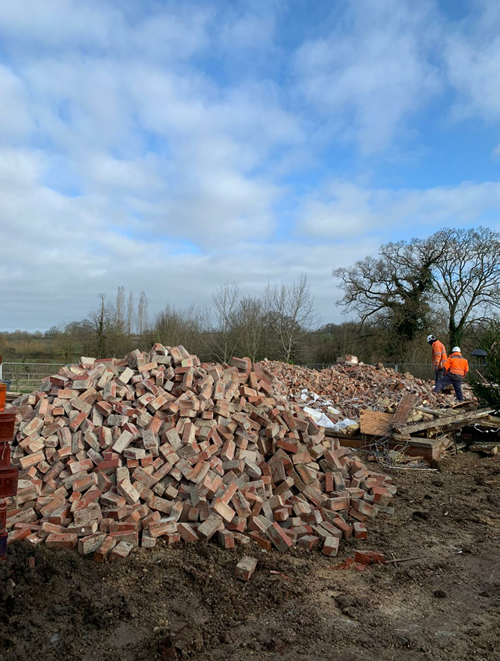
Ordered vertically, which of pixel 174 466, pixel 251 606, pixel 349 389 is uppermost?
pixel 349 389

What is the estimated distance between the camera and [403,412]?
9641mm

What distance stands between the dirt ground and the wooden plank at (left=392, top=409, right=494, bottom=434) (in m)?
3.85

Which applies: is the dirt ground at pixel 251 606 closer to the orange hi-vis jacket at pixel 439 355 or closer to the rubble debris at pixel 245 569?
the rubble debris at pixel 245 569

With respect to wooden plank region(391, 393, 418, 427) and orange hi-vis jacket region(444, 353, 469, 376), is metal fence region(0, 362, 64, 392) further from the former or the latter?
orange hi-vis jacket region(444, 353, 469, 376)

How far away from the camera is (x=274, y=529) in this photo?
4.87 m

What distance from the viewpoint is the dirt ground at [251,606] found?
10.5 ft

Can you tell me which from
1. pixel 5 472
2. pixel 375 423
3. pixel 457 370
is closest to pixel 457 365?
pixel 457 370

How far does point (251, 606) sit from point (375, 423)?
6.21 meters

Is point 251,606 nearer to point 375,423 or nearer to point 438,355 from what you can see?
point 375,423

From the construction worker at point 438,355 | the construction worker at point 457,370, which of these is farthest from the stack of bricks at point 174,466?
the construction worker at point 438,355

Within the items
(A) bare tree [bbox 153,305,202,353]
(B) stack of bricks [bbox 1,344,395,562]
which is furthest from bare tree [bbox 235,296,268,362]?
(B) stack of bricks [bbox 1,344,395,562]

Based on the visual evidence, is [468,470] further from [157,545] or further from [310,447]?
[157,545]

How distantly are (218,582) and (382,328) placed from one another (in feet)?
80.0

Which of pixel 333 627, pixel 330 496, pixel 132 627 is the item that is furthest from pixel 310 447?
pixel 132 627
